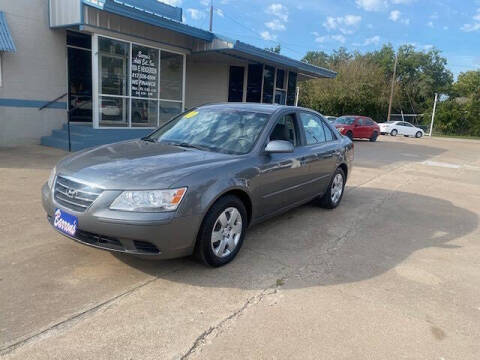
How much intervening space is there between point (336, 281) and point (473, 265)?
1854 mm

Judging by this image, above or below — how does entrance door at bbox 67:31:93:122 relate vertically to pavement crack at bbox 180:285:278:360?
above

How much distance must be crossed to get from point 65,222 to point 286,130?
2.76 metres

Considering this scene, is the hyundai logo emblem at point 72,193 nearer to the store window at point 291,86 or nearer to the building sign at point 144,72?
the building sign at point 144,72

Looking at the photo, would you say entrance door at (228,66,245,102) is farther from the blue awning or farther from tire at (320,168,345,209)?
tire at (320,168,345,209)

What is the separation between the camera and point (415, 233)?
17.3 feet

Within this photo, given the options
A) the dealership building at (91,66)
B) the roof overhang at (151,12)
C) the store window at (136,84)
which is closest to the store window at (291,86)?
the dealership building at (91,66)

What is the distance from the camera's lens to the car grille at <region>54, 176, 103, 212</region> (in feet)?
10.3

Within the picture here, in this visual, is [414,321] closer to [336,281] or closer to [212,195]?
[336,281]

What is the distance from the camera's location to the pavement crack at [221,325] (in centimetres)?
248

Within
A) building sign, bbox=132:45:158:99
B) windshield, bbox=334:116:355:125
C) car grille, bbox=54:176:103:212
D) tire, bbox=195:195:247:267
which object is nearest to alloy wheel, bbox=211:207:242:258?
tire, bbox=195:195:247:267

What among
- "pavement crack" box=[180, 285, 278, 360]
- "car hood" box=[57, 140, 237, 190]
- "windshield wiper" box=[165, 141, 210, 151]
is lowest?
"pavement crack" box=[180, 285, 278, 360]

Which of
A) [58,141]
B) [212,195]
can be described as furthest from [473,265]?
[58,141]

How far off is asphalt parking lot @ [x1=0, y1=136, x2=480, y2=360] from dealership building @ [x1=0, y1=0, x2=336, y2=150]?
6314 millimetres

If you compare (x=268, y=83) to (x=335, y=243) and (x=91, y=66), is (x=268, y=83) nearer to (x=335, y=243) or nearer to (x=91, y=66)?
(x=91, y=66)
